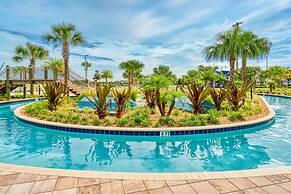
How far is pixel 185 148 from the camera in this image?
599cm

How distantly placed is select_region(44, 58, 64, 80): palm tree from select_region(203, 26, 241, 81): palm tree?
14.1 m

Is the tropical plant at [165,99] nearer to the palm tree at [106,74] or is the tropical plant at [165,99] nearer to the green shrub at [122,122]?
the green shrub at [122,122]

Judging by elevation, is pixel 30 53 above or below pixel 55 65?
above

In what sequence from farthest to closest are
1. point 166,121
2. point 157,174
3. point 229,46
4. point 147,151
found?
1. point 229,46
2. point 166,121
3. point 147,151
4. point 157,174

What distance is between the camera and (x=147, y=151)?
5684 mm

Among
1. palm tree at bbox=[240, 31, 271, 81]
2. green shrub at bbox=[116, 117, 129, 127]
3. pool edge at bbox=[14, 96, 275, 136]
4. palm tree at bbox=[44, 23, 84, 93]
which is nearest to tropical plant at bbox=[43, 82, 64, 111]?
pool edge at bbox=[14, 96, 275, 136]

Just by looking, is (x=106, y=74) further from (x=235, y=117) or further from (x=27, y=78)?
(x=235, y=117)

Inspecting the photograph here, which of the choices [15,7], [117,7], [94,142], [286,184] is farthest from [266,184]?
[15,7]

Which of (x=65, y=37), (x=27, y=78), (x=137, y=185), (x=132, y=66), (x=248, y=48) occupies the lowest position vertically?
(x=137, y=185)

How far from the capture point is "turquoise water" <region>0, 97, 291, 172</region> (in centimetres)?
476

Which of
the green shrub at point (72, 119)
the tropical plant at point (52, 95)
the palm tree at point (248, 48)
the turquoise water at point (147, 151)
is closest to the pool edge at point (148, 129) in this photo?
the turquoise water at point (147, 151)

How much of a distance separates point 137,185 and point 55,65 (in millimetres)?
20292

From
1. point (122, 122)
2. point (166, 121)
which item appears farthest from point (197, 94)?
point (122, 122)

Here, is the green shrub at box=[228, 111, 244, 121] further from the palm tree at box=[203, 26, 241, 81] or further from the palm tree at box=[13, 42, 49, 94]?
the palm tree at box=[13, 42, 49, 94]
